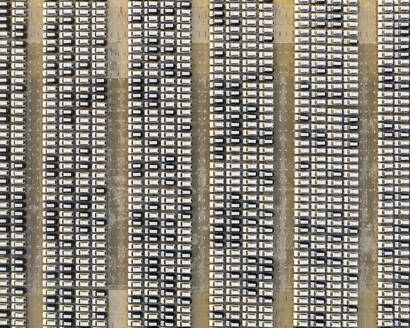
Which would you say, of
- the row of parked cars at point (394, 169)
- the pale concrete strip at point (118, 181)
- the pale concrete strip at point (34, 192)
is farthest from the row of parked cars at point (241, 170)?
the pale concrete strip at point (34, 192)

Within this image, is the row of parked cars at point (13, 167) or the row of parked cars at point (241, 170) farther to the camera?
the row of parked cars at point (13, 167)

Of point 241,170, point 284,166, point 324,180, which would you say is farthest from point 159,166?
point 324,180

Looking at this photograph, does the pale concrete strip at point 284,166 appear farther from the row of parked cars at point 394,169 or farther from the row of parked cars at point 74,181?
the row of parked cars at point 74,181

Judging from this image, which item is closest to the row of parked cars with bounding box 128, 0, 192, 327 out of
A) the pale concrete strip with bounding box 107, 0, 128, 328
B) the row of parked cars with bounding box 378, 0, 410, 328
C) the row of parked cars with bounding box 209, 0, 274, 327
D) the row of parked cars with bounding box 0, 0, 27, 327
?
the pale concrete strip with bounding box 107, 0, 128, 328

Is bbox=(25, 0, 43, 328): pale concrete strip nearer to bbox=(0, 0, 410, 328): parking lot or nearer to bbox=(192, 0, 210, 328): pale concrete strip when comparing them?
bbox=(0, 0, 410, 328): parking lot

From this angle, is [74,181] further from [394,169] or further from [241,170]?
[394,169]

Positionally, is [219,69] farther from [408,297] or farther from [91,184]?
[408,297]
